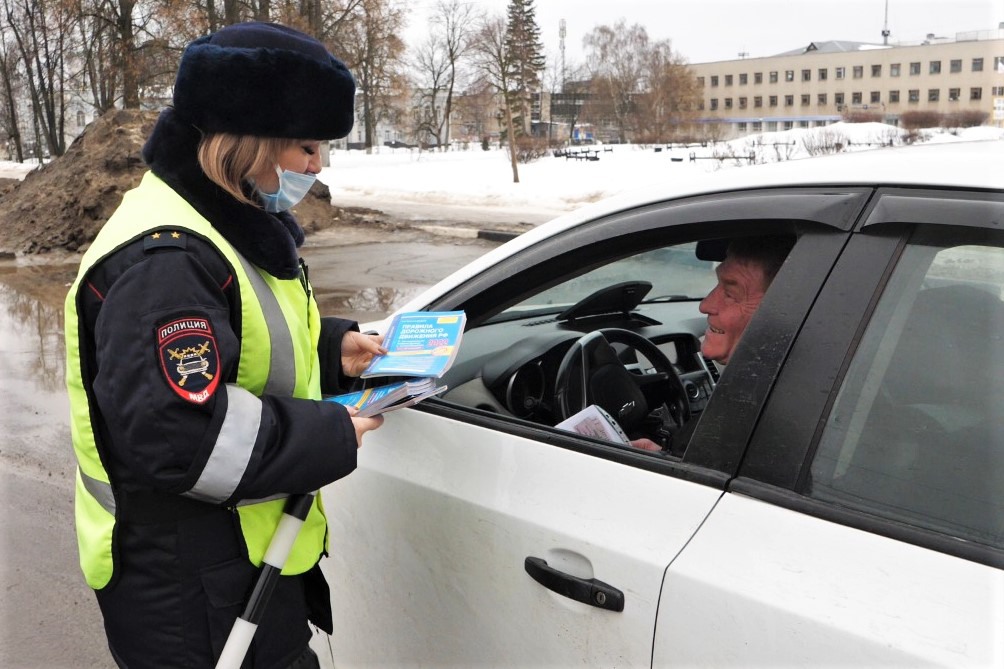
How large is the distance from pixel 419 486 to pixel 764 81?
91.3m

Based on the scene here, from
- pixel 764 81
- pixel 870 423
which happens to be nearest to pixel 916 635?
pixel 870 423

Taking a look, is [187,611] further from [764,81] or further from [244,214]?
[764,81]

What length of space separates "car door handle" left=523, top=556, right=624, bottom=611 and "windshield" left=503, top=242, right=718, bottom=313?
4.02 ft

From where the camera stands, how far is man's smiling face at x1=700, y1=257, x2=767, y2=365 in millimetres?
1950

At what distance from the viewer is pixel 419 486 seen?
186 cm

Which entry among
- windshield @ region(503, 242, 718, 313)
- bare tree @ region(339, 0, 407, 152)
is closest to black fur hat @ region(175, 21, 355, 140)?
windshield @ region(503, 242, 718, 313)

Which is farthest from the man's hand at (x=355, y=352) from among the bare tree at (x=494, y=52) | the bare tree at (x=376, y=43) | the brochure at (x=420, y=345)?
the bare tree at (x=494, y=52)

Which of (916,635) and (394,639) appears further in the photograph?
(394,639)

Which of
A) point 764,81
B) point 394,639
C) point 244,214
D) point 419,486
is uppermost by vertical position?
point 764,81

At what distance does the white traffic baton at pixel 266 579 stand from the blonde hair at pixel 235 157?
0.59 meters

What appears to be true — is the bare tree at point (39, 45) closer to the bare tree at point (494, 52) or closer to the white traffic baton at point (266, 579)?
the bare tree at point (494, 52)

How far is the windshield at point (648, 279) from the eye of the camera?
2.77 meters

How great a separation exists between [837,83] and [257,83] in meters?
89.4

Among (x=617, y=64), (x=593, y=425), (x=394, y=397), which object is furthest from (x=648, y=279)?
(x=617, y=64)
